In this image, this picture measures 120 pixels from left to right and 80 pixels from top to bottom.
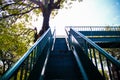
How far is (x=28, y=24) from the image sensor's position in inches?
893

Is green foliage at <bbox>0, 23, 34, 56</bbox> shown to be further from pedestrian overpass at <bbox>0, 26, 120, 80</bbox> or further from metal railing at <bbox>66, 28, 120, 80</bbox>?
metal railing at <bbox>66, 28, 120, 80</bbox>

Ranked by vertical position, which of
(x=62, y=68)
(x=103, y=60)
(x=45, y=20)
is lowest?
(x=62, y=68)

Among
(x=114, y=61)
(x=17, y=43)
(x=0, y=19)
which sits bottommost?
(x=17, y=43)

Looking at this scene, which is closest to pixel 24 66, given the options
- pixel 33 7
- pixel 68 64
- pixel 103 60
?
pixel 103 60

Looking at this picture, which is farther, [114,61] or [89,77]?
[89,77]

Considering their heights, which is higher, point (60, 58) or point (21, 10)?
point (21, 10)

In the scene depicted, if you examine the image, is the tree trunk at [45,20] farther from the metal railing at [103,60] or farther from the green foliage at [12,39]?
the metal railing at [103,60]

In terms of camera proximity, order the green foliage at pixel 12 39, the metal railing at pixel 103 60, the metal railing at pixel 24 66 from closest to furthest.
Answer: the metal railing at pixel 24 66
the metal railing at pixel 103 60
the green foliage at pixel 12 39

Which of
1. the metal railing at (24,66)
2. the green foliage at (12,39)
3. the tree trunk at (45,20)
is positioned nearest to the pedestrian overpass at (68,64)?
the metal railing at (24,66)

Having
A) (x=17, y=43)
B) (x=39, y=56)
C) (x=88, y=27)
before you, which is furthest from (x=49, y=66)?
(x=88, y=27)

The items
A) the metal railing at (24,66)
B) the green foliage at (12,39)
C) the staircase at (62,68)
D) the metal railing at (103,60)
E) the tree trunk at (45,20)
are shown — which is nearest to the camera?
the metal railing at (24,66)

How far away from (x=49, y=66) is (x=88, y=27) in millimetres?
14623

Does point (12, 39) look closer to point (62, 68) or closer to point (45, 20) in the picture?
point (45, 20)

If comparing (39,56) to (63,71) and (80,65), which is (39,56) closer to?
(63,71)
